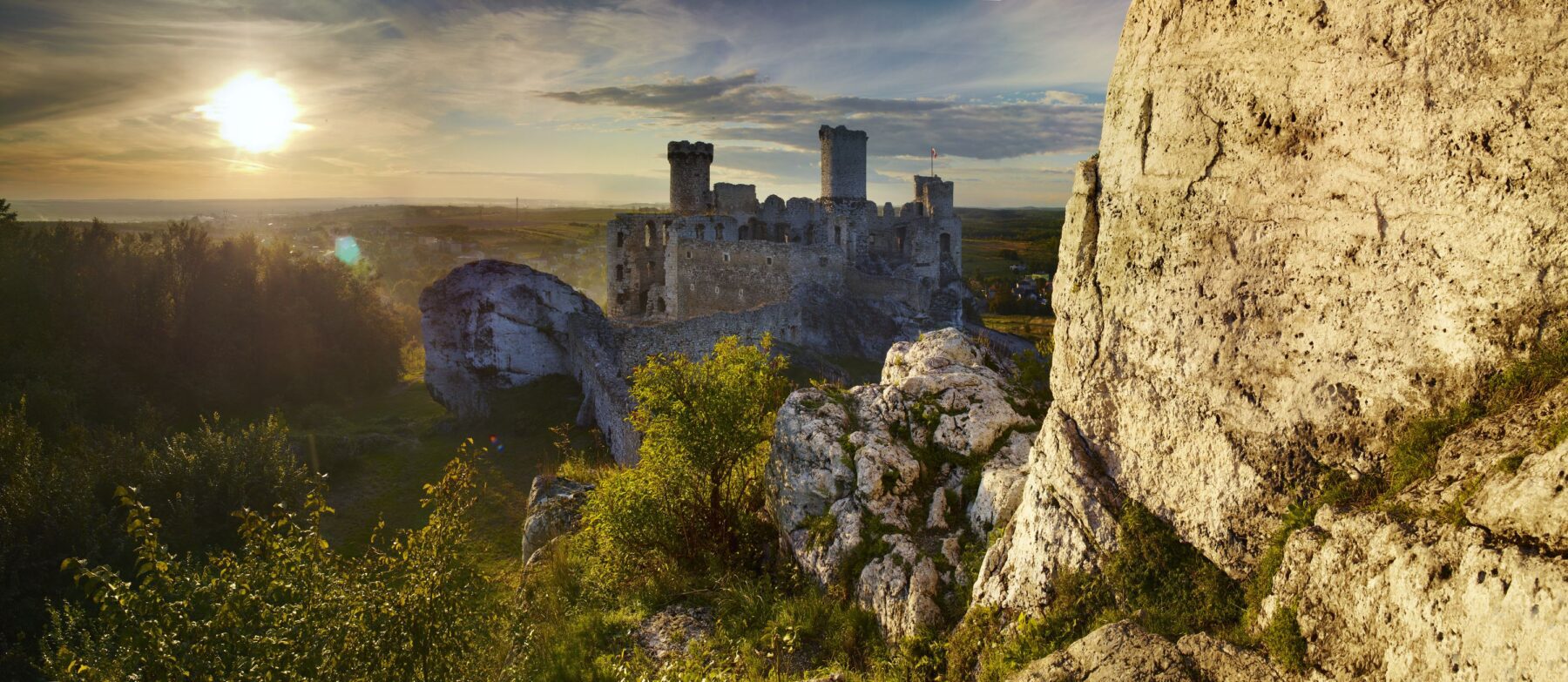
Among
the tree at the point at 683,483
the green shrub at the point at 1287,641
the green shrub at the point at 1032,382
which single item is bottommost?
the tree at the point at 683,483

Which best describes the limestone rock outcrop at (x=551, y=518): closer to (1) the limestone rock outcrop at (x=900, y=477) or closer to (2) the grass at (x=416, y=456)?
(2) the grass at (x=416, y=456)

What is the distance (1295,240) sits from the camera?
4.98 metres

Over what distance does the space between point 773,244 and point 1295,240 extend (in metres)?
37.1

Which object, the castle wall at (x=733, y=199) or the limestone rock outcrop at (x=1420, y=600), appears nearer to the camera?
the limestone rock outcrop at (x=1420, y=600)

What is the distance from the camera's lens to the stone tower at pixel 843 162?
5059cm

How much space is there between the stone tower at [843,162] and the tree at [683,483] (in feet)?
133

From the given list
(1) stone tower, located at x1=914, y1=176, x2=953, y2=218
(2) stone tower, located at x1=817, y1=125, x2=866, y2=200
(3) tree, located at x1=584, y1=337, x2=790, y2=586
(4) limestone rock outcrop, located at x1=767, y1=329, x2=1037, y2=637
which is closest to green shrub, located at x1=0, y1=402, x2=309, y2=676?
(3) tree, located at x1=584, y1=337, x2=790, y2=586

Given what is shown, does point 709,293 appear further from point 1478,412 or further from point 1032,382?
point 1478,412

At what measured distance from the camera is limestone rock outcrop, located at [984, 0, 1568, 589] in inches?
158

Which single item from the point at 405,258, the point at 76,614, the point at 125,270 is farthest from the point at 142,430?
the point at 405,258

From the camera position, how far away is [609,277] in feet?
152

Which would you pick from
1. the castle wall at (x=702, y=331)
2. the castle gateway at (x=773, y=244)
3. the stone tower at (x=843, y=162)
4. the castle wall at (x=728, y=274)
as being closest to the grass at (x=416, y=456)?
the castle wall at (x=702, y=331)

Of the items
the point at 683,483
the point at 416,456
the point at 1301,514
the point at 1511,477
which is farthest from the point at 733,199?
the point at 1511,477

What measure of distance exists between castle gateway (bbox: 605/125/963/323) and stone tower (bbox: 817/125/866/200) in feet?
0.20
